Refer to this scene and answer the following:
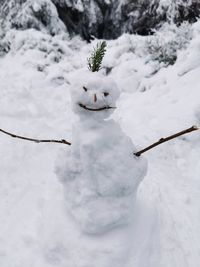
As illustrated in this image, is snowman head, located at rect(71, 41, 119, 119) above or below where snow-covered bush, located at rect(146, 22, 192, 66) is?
above

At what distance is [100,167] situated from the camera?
8.64ft

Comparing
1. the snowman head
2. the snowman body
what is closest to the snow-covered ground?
the snowman body

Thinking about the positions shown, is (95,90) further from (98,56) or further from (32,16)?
(32,16)

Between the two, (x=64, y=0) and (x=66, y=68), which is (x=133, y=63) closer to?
(x=66, y=68)

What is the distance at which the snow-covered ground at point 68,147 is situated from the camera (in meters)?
2.73

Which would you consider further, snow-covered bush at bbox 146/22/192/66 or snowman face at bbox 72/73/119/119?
snow-covered bush at bbox 146/22/192/66

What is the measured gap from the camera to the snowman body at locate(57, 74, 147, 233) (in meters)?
2.62

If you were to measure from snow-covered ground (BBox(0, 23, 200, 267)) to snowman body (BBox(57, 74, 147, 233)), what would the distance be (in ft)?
0.58

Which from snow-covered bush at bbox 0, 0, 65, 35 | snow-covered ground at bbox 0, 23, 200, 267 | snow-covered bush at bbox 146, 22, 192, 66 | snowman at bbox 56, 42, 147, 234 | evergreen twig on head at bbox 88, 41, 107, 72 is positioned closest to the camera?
evergreen twig on head at bbox 88, 41, 107, 72

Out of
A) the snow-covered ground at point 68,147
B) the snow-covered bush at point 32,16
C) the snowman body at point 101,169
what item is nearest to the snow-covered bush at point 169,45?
the snow-covered ground at point 68,147

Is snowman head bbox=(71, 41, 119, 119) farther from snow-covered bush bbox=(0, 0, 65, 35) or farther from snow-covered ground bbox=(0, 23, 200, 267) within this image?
snow-covered bush bbox=(0, 0, 65, 35)

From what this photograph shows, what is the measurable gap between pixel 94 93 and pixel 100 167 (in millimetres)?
540

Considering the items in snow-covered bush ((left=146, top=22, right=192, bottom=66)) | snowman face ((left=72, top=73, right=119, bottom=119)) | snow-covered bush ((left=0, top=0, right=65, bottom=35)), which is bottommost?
snow-covered bush ((left=0, top=0, right=65, bottom=35))

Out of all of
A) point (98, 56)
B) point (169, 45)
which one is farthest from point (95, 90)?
point (169, 45)
